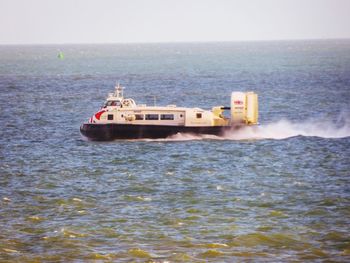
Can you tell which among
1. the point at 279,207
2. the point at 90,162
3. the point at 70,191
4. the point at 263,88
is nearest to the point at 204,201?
the point at 279,207

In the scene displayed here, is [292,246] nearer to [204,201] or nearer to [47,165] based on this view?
[204,201]

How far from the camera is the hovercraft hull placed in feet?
228

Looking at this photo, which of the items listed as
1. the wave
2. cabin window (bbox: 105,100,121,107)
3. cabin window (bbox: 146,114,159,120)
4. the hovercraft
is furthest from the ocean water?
cabin window (bbox: 105,100,121,107)

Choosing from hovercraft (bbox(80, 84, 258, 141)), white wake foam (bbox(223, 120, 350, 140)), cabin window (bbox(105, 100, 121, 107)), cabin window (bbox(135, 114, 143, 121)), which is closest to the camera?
hovercraft (bbox(80, 84, 258, 141))

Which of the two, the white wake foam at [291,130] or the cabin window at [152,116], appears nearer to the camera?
the cabin window at [152,116]

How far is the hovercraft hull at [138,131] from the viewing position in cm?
6950

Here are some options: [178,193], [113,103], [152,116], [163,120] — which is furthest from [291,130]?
[178,193]

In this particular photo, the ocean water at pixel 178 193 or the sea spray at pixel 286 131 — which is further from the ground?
the sea spray at pixel 286 131

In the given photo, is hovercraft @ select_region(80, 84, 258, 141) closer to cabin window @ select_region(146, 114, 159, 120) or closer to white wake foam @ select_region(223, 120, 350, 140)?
cabin window @ select_region(146, 114, 159, 120)

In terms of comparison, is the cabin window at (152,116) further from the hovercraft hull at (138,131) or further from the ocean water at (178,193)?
the ocean water at (178,193)

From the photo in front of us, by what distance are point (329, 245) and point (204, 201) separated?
10.5m

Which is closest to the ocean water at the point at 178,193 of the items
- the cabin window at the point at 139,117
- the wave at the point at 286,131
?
the wave at the point at 286,131

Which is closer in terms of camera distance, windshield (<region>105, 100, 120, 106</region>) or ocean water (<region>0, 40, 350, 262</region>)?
ocean water (<region>0, 40, 350, 262</region>)

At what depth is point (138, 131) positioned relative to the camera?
229 feet
